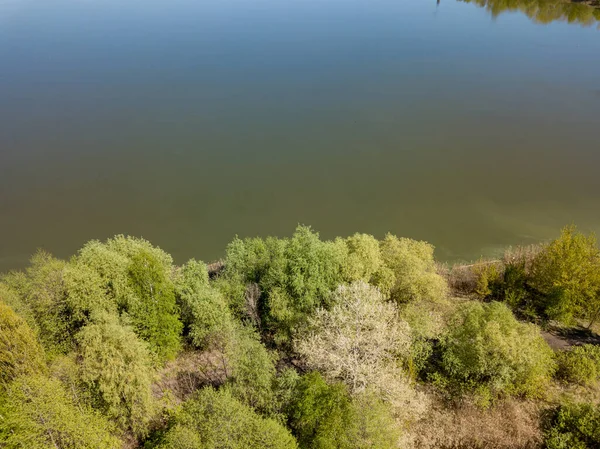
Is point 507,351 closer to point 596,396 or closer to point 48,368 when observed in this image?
point 596,396

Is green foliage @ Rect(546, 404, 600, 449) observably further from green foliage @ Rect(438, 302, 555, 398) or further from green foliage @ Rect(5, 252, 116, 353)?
green foliage @ Rect(5, 252, 116, 353)

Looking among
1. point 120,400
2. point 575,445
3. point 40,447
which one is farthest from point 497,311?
point 40,447

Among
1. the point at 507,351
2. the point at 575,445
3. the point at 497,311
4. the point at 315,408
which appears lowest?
the point at 575,445

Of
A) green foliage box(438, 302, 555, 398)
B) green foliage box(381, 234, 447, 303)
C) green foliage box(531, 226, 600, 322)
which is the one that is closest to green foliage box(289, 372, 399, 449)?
green foliage box(438, 302, 555, 398)

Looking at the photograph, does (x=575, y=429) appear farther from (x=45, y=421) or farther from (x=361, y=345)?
(x=45, y=421)

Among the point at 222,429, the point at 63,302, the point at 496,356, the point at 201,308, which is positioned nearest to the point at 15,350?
the point at 63,302
